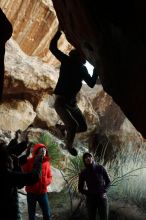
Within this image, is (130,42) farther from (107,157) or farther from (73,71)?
(107,157)

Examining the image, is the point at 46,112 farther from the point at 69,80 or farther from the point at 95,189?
the point at 69,80

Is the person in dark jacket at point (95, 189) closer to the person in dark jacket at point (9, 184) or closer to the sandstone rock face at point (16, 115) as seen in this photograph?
the person in dark jacket at point (9, 184)

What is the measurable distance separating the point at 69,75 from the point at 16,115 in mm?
10132

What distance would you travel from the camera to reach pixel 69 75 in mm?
7613

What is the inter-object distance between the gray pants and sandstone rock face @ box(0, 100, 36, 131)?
898 cm

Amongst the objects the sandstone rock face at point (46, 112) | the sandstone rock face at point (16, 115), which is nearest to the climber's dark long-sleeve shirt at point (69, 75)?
the sandstone rock face at point (16, 115)

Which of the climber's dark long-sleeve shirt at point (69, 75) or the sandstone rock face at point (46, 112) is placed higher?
the climber's dark long-sleeve shirt at point (69, 75)

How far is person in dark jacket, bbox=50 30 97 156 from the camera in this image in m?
7.65

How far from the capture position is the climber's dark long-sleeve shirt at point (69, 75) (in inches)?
301

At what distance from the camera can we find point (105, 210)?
7.95 m

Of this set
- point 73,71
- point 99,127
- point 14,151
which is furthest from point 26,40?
point 14,151

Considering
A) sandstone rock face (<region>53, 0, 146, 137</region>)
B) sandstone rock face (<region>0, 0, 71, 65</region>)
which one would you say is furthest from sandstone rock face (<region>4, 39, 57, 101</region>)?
sandstone rock face (<region>53, 0, 146, 137</region>)

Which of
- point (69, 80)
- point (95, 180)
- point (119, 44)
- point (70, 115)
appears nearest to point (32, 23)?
point (70, 115)

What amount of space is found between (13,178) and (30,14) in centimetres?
1477
